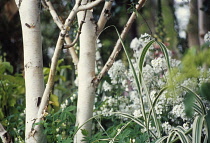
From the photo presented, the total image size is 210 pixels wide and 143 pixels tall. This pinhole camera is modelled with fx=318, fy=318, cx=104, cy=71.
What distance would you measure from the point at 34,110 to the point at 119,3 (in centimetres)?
63

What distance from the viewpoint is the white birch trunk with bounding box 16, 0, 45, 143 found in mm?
1424

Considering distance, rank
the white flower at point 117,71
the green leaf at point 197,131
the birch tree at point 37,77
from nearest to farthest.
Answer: the green leaf at point 197,131, the birch tree at point 37,77, the white flower at point 117,71

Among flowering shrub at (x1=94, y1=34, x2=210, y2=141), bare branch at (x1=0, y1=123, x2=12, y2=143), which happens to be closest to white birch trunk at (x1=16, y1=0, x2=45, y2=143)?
bare branch at (x1=0, y1=123, x2=12, y2=143)

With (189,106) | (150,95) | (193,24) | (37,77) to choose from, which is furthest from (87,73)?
(193,24)

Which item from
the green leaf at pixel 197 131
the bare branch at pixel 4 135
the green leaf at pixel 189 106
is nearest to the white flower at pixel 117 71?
Result: the bare branch at pixel 4 135

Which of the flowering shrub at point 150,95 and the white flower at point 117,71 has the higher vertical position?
the white flower at point 117,71

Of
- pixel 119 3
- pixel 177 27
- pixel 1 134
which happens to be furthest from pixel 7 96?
pixel 177 27

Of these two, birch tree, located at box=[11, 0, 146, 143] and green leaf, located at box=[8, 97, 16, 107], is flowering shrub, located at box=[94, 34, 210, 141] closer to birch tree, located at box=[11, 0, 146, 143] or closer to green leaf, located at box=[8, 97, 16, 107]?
birch tree, located at box=[11, 0, 146, 143]

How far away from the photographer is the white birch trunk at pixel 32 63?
4.67ft

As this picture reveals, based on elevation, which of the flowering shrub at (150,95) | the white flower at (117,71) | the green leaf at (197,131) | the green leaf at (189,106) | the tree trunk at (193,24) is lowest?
the green leaf at (197,131)

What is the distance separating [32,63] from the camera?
142cm

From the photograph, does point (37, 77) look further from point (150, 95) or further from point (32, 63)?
point (150, 95)

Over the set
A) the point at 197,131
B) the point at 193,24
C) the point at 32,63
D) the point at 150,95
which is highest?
the point at 193,24

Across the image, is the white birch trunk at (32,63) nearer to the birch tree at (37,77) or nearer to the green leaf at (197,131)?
the birch tree at (37,77)
